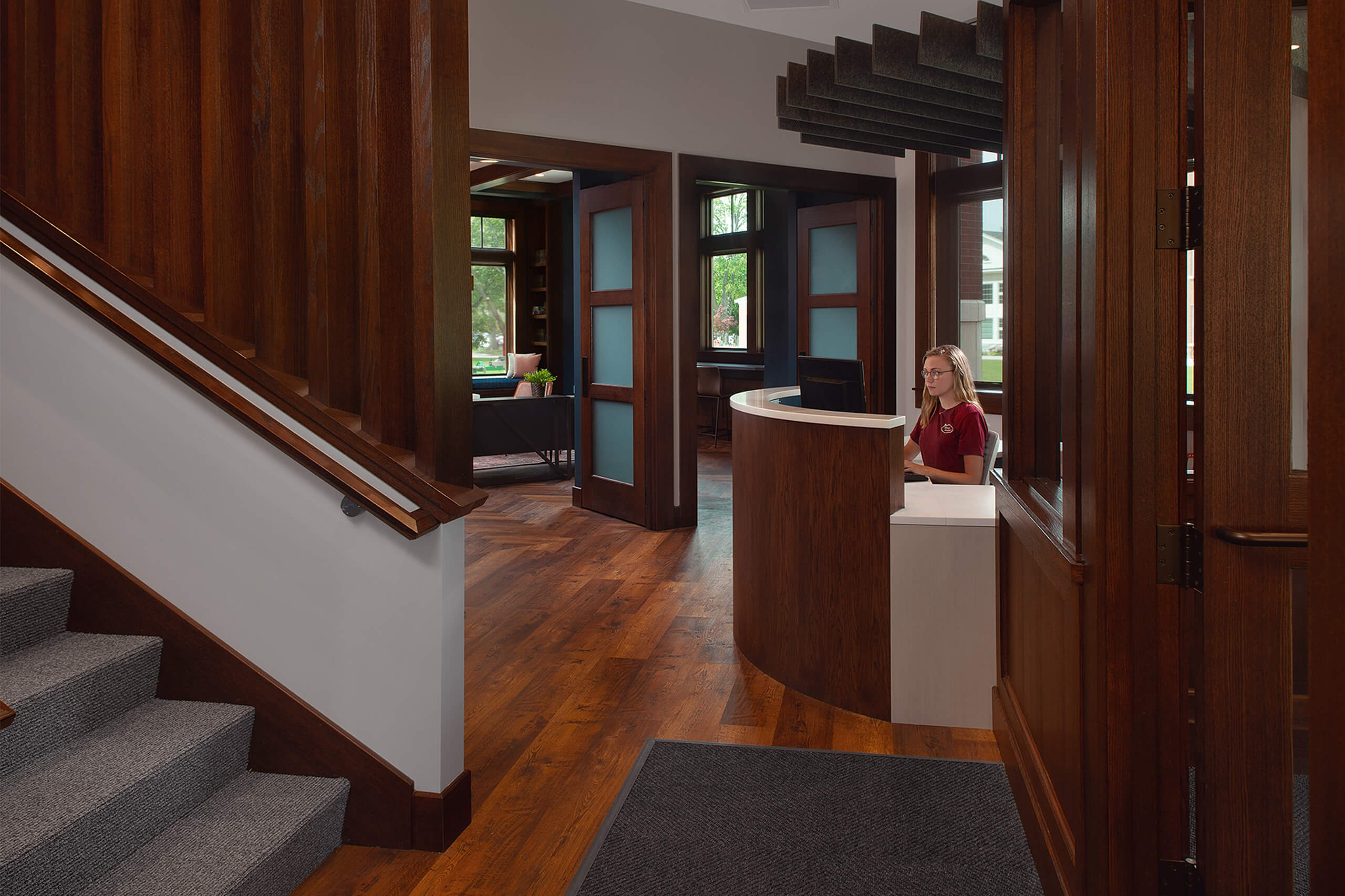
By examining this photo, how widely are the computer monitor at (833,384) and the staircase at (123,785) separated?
103 inches

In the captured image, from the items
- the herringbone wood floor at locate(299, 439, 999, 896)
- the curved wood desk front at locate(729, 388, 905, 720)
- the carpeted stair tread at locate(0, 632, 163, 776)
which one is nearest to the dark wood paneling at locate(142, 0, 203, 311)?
the carpeted stair tread at locate(0, 632, 163, 776)

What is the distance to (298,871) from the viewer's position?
82.9 inches

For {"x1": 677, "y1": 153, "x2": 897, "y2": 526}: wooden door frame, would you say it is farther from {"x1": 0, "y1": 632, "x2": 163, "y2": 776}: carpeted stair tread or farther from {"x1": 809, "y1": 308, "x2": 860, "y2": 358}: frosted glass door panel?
{"x1": 0, "y1": 632, "x2": 163, "y2": 776}: carpeted stair tread

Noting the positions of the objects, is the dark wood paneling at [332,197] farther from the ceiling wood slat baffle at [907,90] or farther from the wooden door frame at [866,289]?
the wooden door frame at [866,289]

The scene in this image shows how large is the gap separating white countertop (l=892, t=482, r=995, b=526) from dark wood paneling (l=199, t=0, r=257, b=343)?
6.65 ft

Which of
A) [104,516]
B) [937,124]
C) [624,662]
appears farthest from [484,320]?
[104,516]

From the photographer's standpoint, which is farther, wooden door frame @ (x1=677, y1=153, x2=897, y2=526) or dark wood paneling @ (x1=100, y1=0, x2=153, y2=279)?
wooden door frame @ (x1=677, y1=153, x2=897, y2=526)

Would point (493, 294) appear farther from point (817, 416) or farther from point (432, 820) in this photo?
point (432, 820)

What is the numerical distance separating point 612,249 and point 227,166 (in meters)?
4.29

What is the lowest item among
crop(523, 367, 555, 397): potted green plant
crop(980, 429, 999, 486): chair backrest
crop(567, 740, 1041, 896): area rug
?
crop(567, 740, 1041, 896): area rug

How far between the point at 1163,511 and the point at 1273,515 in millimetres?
163

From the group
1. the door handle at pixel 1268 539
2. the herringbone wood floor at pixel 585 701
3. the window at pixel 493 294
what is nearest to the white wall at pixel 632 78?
the herringbone wood floor at pixel 585 701

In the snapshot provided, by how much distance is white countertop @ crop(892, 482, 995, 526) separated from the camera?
115 inches

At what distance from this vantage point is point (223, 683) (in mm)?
2320
